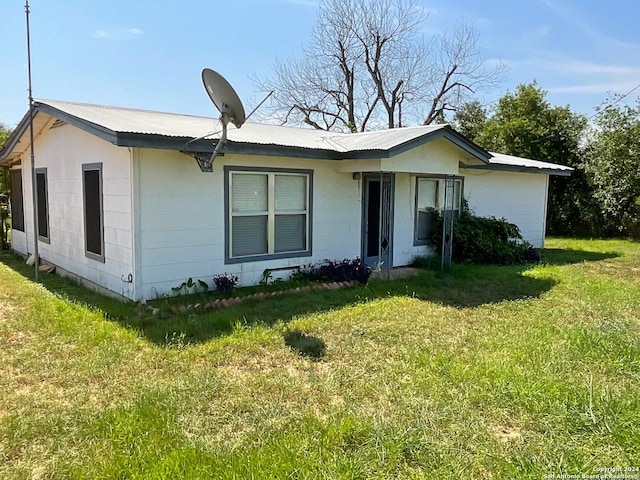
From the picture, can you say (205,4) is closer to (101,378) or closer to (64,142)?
(64,142)

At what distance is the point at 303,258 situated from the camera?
810 cm

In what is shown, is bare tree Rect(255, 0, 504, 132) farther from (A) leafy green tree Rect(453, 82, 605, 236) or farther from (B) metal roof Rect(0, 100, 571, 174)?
(B) metal roof Rect(0, 100, 571, 174)

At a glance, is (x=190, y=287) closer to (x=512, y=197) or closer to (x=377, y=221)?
(x=377, y=221)

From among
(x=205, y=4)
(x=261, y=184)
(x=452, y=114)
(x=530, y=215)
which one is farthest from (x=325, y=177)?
(x=452, y=114)

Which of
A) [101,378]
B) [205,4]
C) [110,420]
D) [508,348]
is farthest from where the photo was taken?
[205,4]

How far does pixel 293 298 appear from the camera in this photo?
22.5ft

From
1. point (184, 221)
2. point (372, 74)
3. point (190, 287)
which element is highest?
point (372, 74)

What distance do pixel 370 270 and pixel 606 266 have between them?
5.72 metres

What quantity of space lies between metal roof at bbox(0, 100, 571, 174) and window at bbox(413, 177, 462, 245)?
4.17 feet

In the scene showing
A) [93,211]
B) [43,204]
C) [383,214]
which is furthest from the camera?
[43,204]

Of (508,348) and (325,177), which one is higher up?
(325,177)

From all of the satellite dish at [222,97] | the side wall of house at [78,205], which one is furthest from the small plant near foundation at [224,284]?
the satellite dish at [222,97]

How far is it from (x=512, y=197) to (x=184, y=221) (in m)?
9.29

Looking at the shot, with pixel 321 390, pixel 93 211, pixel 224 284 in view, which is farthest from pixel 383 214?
pixel 321 390
